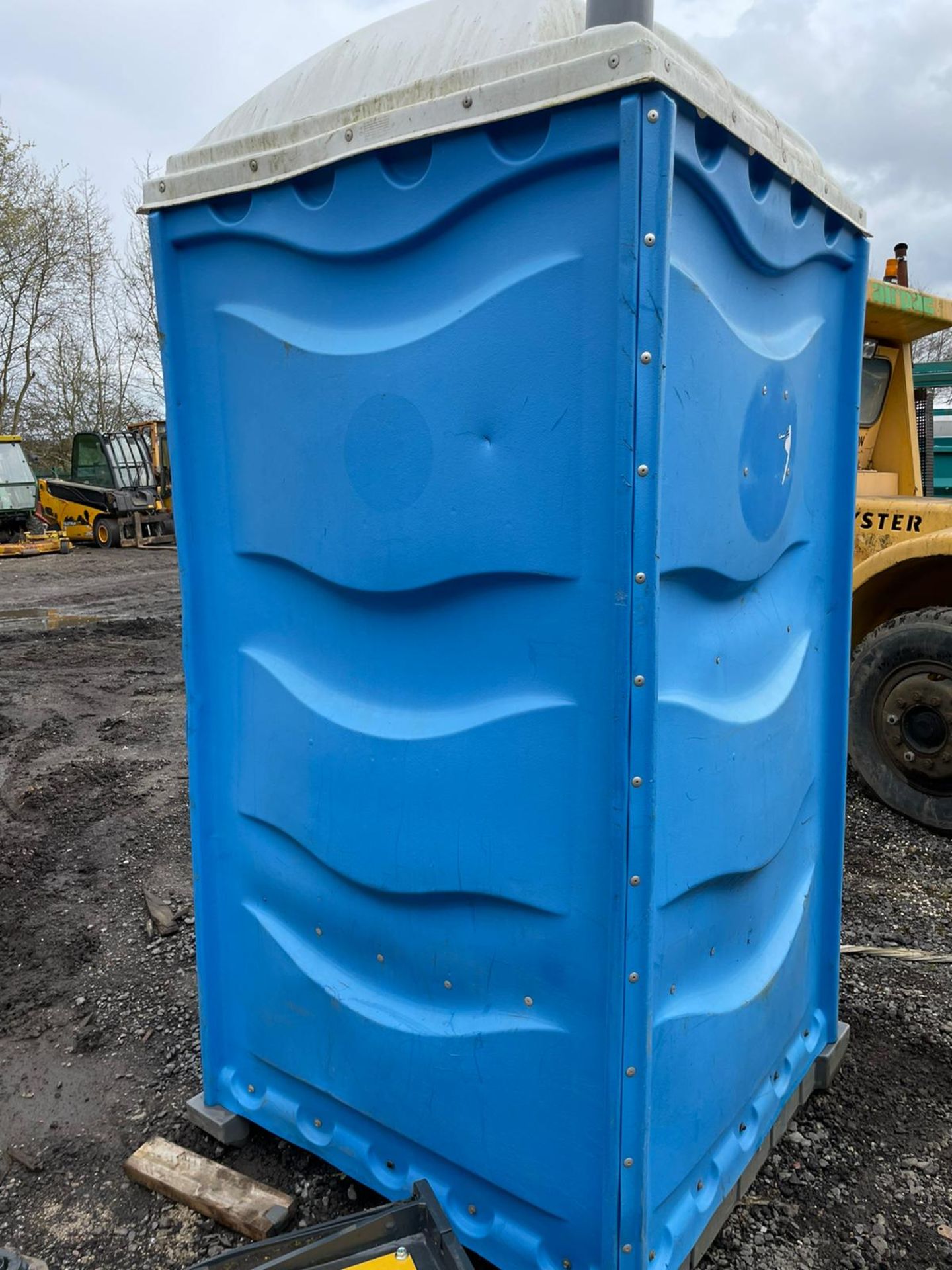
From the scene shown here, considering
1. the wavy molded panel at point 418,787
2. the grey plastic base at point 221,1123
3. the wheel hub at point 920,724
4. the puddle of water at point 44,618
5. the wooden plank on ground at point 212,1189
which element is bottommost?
the wooden plank on ground at point 212,1189

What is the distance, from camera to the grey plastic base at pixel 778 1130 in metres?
1.81

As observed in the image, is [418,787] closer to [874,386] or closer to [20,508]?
[874,386]

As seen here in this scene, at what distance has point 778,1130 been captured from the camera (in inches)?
84.4

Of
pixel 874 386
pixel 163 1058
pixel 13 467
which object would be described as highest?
pixel 13 467

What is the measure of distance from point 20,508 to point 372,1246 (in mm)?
18439

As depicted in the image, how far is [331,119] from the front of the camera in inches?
60.2

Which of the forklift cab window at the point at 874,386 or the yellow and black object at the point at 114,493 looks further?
the yellow and black object at the point at 114,493

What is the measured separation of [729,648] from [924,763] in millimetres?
2895

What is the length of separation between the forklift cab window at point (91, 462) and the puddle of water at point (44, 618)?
8.51 m

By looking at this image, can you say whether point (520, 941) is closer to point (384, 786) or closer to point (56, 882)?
point (384, 786)

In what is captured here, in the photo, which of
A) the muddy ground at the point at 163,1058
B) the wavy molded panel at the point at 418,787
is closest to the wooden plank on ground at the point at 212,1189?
the muddy ground at the point at 163,1058

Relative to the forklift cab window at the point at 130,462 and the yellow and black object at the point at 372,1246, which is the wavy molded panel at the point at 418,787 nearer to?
the yellow and black object at the point at 372,1246

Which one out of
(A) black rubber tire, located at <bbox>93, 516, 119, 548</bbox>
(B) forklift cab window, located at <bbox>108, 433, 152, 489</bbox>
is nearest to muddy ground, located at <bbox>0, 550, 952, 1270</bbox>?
(A) black rubber tire, located at <bbox>93, 516, 119, 548</bbox>

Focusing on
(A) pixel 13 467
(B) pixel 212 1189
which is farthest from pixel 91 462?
(B) pixel 212 1189
